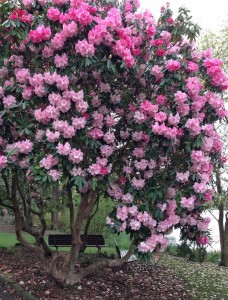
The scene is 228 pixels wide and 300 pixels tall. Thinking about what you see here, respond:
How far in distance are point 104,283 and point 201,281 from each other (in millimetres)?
2200

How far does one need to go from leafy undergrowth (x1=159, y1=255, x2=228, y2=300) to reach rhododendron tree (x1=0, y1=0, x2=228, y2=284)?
209 cm

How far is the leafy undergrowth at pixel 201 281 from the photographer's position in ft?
22.3

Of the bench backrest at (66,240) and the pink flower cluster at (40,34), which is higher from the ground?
the pink flower cluster at (40,34)

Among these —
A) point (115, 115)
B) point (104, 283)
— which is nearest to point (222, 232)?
point (104, 283)

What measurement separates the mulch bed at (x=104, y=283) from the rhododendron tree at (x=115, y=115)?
161cm

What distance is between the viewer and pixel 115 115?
5.03 m

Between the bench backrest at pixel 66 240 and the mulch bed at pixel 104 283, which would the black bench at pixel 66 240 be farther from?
the mulch bed at pixel 104 283

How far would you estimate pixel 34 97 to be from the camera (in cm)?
439

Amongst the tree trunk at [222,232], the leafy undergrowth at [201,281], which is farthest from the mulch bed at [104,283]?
the tree trunk at [222,232]

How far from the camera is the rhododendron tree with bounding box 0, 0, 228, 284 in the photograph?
428 centimetres

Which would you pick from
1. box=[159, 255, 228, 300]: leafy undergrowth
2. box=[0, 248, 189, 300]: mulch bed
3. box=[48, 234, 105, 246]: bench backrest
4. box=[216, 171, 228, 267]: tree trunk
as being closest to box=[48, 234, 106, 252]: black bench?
box=[48, 234, 105, 246]: bench backrest

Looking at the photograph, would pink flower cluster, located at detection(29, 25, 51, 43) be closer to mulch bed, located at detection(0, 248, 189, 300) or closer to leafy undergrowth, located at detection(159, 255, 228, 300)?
mulch bed, located at detection(0, 248, 189, 300)

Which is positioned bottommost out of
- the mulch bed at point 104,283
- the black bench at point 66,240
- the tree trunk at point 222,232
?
the mulch bed at point 104,283

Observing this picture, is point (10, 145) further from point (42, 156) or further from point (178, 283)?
point (178, 283)
